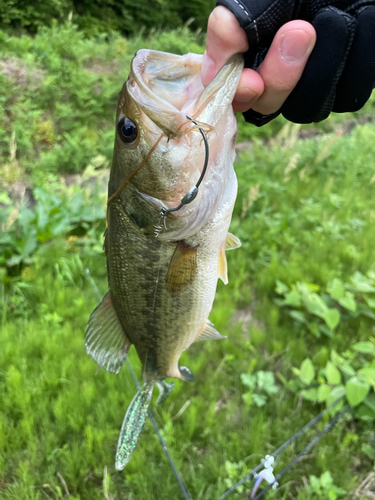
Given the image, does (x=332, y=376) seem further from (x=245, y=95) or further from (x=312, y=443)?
(x=245, y=95)

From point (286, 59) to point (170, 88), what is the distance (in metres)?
0.40

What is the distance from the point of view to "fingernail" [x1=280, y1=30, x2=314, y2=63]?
103cm

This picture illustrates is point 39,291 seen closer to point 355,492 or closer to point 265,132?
point 355,492

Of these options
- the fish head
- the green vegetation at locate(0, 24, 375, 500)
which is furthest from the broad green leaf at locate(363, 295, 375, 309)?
the fish head

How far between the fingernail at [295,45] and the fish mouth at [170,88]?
5.6 inches

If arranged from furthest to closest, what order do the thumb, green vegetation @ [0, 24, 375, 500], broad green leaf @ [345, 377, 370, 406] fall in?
broad green leaf @ [345, 377, 370, 406]
green vegetation @ [0, 24, 375, 500]
the thumb

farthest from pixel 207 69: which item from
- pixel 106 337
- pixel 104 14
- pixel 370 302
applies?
pixel 104 14

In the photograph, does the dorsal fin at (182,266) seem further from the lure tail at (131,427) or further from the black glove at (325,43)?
the black glove at (325,43)

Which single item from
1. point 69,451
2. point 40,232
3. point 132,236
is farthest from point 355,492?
point 40,232

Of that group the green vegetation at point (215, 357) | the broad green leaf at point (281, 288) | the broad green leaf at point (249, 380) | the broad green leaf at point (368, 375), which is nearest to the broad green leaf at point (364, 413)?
the green vegetation at point (215, 357)

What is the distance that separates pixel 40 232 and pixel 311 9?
9.15ft

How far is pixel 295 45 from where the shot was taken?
1.04m

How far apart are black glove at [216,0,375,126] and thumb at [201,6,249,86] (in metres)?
0.02

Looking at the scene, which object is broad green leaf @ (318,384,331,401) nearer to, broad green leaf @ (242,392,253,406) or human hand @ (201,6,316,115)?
broad green leaf @ (242,392,253,406)
